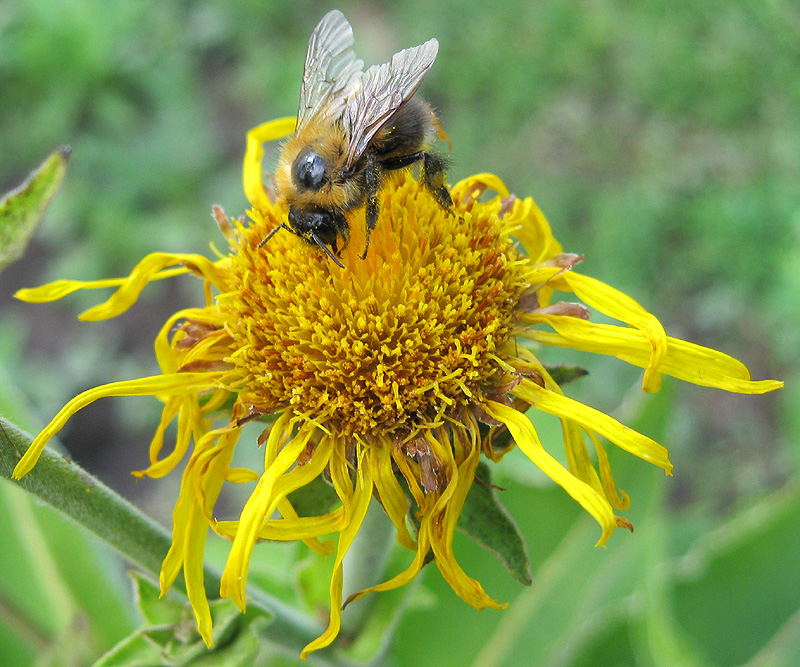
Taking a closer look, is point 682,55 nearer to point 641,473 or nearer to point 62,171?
point 641,473

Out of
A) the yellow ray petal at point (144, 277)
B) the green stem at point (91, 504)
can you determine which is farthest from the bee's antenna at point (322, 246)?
the green stem at point (91, 504)

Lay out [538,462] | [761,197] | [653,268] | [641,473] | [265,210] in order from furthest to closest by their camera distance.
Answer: [653,268], [761,197], [641,473], [265,210], [538,462]

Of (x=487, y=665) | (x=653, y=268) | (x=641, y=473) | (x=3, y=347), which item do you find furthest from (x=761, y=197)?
(x=3, y=347)

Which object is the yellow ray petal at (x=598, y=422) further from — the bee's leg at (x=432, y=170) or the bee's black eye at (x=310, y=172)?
the bee's black eye at (x=310, y=172)

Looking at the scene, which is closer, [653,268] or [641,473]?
[641,473]

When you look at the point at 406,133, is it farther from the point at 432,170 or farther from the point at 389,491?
the point at 389,491

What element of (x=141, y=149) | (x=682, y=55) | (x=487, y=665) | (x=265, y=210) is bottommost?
(x=487, y=665)

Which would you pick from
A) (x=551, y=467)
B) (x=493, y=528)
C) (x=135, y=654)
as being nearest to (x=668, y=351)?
(x=551, y=467)

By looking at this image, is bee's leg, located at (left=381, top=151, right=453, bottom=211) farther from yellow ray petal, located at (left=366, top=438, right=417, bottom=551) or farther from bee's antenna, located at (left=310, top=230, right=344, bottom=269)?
yellow ray petal, located at (left=366, top=438, right=417, bottom=551)
